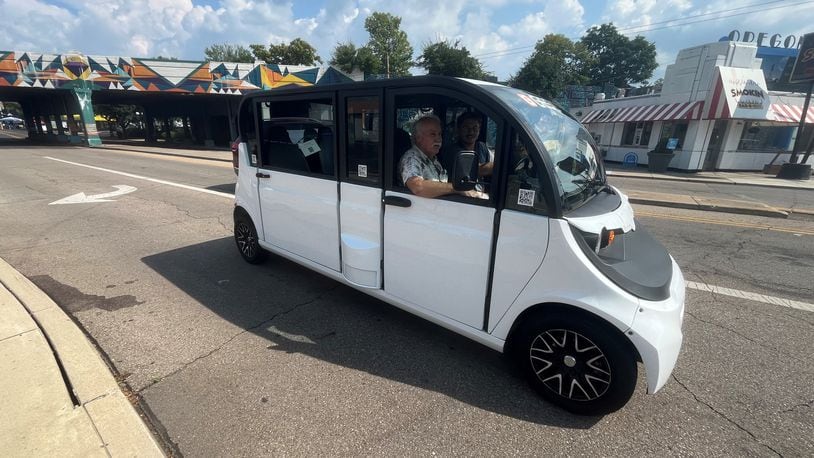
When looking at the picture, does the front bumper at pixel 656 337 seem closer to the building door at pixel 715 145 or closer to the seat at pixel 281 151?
the seat at pixel 281 151

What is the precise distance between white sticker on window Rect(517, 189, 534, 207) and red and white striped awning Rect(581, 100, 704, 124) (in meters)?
21.1

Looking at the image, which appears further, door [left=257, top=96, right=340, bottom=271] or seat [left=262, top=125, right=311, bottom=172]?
seat [left=262, top=125, right=311, bottom=172]

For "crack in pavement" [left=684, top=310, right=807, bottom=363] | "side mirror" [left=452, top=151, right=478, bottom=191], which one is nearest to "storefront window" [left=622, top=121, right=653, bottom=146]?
"crack in pavement" [left=684, top=310, right=807, bottom=363]

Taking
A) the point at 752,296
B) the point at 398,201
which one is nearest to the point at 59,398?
the point at 398,201

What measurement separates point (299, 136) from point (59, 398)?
271 centimetres

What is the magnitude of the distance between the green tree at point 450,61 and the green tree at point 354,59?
588 inches

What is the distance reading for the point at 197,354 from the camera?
3.01m

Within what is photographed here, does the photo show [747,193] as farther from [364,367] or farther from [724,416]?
[364,367]

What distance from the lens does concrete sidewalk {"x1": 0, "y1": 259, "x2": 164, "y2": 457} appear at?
2080 millimetres

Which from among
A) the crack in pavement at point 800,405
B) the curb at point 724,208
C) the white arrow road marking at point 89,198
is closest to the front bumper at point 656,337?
the crack in pavement at point 800,405

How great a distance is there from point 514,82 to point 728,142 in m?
24.2

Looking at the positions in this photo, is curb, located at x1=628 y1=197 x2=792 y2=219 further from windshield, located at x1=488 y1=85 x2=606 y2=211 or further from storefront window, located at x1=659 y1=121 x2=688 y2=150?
storefront window, located at x1=659 y1=121 x2=688 y2=150

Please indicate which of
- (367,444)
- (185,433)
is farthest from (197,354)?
(367,444)

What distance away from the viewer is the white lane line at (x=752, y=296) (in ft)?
13.1
